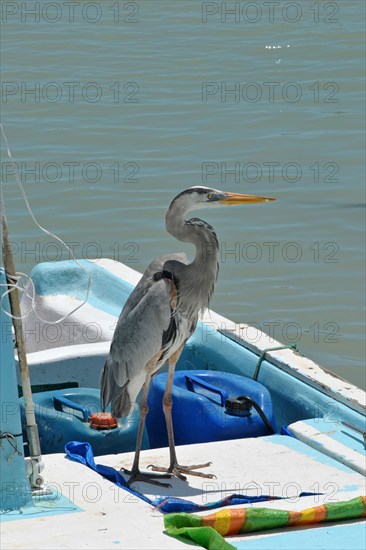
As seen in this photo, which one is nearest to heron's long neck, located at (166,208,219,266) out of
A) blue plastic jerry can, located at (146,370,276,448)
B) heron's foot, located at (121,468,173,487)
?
blue plastic jerry can, located at (146,370,276,448)

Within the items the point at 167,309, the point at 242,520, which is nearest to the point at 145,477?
the point at 167,309

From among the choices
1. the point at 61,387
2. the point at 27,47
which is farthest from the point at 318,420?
the point at 27,47

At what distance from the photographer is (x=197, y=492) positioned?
5133mm

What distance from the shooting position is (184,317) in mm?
5441

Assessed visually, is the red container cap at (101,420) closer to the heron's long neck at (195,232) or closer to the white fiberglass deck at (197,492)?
the white fiberglass deck at (197,492)

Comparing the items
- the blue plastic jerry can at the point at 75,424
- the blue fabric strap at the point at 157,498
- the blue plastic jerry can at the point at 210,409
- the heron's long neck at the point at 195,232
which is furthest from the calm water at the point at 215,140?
the blue fabric strap at the point at 157,498

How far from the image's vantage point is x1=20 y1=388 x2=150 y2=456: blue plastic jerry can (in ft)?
18.0

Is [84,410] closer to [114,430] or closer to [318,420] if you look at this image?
[114,430]

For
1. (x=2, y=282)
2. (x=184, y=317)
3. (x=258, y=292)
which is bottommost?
(x=258, y=292)

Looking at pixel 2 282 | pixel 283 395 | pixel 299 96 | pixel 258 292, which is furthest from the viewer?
pixel 299 96

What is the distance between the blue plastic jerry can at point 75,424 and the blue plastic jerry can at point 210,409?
172mm

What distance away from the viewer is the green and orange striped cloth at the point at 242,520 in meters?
4.22

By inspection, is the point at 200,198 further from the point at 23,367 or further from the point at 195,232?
the point at 23,367

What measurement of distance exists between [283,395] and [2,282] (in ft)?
6.69
